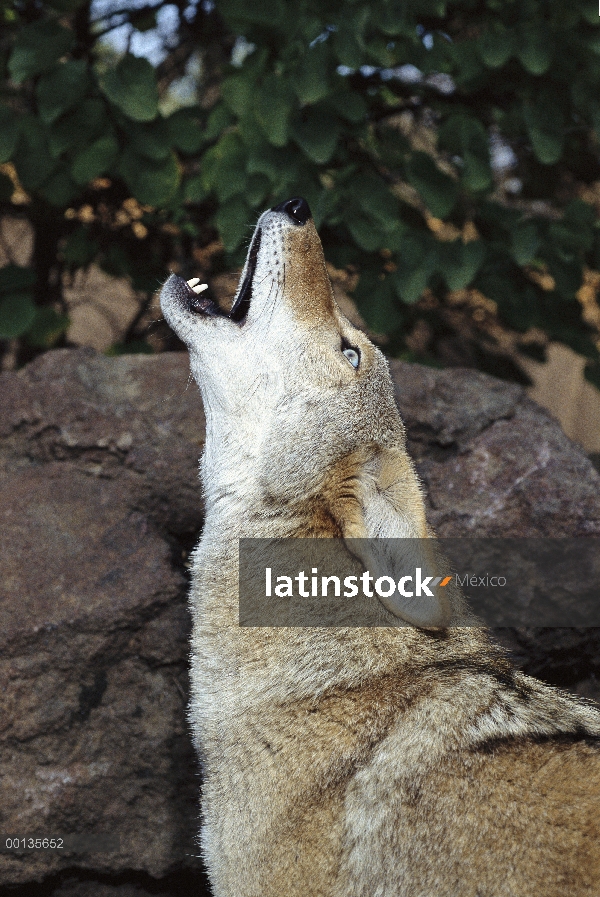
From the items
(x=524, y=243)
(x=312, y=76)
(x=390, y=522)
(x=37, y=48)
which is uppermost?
(x=37, y=48)

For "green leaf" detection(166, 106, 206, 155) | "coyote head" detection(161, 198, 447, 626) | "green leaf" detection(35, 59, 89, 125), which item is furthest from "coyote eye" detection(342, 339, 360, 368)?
"green leaf" detection(35, 59, 89, 125)

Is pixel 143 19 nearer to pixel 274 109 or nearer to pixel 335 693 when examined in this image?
pixel 274 109

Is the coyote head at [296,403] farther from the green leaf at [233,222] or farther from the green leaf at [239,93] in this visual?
the green leaf at [239,93]

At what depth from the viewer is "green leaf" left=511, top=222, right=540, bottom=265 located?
4.94 m

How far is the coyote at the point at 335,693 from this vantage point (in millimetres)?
2521

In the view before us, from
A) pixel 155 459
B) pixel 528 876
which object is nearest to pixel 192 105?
pixel 155 459

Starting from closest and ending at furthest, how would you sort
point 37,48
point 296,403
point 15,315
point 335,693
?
point 335,693 < point 296,403 < point 37,48 < point 15,315

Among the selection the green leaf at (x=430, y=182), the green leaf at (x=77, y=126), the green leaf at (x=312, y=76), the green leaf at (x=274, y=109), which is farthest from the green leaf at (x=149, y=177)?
the green leaf at (x=430, y=182)

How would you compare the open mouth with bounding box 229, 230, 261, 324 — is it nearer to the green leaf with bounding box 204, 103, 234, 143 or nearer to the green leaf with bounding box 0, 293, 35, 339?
the green leaf with bounding box 204, 103, 234, 143

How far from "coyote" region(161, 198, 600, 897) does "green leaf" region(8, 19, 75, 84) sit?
6.02 feet

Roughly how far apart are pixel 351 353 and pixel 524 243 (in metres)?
2.19

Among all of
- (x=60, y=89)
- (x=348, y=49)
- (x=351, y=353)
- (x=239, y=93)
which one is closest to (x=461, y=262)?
(x=348, y=49)

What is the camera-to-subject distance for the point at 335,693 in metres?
2.89

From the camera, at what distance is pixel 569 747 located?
2.60 meters
